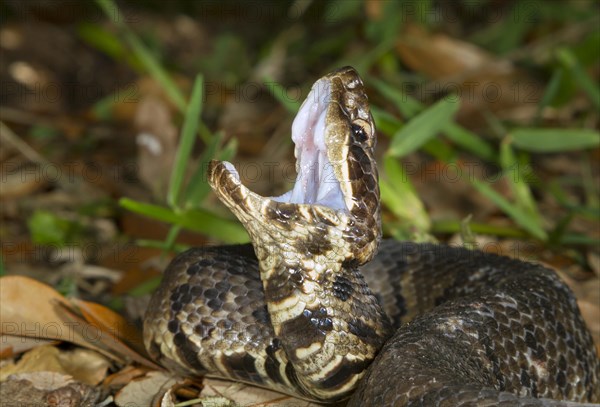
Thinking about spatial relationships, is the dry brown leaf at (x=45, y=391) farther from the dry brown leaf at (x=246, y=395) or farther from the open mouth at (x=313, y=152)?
the open mouth at (x=313, y=152)

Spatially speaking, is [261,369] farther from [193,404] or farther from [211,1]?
[211,1]

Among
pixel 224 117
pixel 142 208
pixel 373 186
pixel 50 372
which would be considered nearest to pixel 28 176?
pixel 224 117

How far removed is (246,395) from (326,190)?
0.99m

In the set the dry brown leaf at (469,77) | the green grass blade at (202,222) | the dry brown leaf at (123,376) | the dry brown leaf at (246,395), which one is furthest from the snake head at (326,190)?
the dry brown leaf at (469,77)

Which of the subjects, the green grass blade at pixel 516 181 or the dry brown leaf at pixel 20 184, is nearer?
the green grass blade at pixel 516 181

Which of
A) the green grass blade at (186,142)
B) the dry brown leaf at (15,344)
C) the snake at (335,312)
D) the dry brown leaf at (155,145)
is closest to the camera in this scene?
the snake at (335,312)

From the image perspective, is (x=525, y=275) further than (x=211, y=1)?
No

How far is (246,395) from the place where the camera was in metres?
3.86

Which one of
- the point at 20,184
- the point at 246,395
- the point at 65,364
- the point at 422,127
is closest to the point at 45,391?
the point at 65,364

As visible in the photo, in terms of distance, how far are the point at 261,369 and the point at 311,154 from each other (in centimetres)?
92

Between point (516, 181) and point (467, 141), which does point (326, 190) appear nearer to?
point (516, 181)

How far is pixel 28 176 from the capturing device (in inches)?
272

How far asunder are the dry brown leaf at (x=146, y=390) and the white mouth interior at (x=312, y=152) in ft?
3.44

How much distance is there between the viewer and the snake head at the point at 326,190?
3328 millimetres
